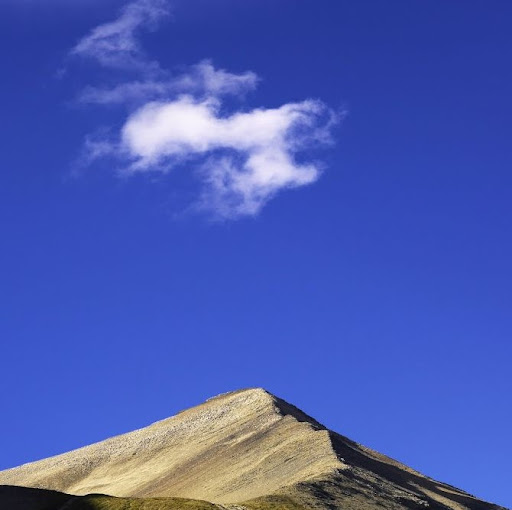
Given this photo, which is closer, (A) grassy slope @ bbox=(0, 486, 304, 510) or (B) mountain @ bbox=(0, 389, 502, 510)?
(A) grassy slope @ bbox=(0, 486, 304, 510)

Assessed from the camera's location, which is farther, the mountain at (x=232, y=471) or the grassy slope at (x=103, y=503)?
the mountain at (x=232, y=471)

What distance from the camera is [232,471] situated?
10700cm

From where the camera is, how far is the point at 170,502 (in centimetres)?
8481

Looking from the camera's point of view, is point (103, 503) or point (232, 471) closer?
point (103, 503)

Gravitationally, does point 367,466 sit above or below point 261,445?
below

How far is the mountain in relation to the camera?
89.6 m

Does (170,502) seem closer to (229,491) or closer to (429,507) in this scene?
(229,491)

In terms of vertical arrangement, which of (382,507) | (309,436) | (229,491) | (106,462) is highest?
(106,462)

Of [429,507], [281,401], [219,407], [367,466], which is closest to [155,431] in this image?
[219,407]

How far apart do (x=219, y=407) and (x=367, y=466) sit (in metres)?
43.5

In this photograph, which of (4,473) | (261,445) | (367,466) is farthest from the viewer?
(4,473)

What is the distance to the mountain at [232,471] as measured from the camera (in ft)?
294

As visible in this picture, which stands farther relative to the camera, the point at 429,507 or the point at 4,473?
the point at 4,473

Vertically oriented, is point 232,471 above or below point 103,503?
above
